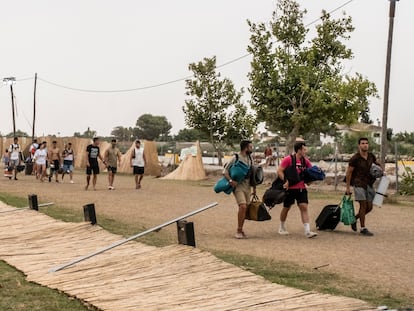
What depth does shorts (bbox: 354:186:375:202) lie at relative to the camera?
1110 centimetres

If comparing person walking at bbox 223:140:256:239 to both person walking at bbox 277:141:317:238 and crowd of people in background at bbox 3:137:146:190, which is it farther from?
crowd of people in background at bbox 3:137:146:190

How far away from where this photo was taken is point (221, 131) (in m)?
38.8

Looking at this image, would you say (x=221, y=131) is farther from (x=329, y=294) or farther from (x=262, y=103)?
(x=329, y=294)

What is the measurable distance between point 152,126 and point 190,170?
268 ft

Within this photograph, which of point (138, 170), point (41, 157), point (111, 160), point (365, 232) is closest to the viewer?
point (365, 232)

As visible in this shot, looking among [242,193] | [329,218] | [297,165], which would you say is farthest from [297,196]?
[329,218]

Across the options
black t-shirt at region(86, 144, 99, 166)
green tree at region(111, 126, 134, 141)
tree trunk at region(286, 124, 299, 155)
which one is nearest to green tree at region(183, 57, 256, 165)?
tree trunk at region(286, 124, 299, 155)

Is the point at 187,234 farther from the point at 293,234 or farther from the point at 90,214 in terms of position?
the point at 293,234

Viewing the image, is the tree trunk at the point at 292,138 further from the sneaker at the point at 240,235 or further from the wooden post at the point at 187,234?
the wooden post at the point at 187,234

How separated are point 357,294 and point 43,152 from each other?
1806 centimetres

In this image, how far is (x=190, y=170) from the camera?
1174 inches

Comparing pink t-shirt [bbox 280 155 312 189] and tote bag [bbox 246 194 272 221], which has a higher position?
pink t-shirt [bbox 280 155 312 189]

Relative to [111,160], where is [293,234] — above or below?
below

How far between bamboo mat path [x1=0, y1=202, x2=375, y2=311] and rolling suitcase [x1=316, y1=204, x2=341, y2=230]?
3.62 m
